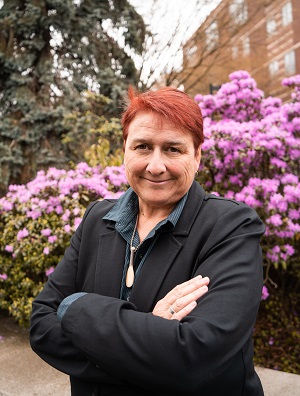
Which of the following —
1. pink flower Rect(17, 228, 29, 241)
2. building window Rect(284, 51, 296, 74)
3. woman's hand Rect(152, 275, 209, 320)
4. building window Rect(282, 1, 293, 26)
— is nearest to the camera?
woman's hand Rect(152, 275, 209, 320)

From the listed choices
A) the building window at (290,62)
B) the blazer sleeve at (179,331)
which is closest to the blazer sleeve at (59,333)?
the blazer sleeve at (179,331)

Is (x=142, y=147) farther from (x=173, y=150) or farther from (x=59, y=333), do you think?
(x=59, y=333)

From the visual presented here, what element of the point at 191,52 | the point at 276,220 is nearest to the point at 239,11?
the point at 191,52

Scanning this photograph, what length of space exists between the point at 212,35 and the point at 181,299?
11.4m

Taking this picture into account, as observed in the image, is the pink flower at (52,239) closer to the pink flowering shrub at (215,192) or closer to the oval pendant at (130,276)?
the pink flowering shrub at (215,192)

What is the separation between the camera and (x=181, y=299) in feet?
4.43

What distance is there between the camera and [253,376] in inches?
62.4

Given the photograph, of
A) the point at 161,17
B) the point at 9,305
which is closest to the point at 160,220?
the point at 9,305

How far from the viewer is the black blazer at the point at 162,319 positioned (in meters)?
1.23

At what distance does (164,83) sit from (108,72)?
3300 millimetres

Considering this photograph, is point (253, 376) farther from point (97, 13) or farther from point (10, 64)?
point (97, 13)

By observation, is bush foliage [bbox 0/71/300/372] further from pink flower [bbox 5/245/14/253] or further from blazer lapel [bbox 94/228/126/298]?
blazer lapel [bbox 94/228/126/298]

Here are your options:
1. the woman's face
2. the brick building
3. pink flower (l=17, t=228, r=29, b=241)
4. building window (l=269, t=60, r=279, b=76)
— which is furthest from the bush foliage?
building window (l=269, t=60, r=279, b=76)

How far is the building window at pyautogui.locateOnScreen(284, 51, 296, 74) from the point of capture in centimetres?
3075
